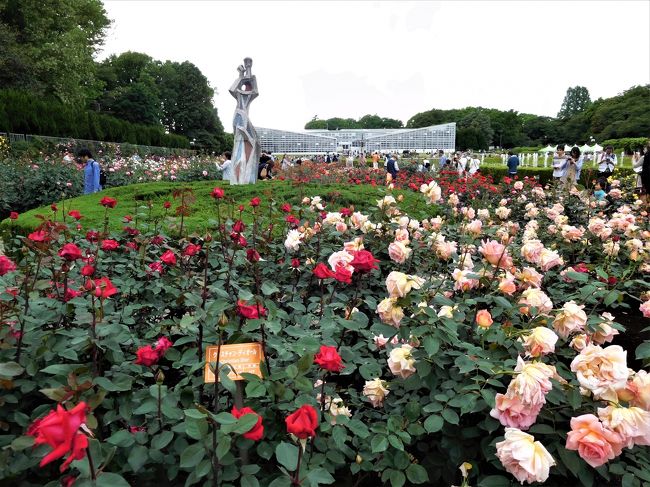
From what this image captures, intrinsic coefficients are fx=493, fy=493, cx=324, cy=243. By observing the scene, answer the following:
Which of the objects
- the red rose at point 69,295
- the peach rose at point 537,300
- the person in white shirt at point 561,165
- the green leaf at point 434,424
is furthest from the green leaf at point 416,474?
the person in white shirt at point 561,165

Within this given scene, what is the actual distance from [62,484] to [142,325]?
124 centimetres

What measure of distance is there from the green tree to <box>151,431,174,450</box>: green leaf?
23.2 m

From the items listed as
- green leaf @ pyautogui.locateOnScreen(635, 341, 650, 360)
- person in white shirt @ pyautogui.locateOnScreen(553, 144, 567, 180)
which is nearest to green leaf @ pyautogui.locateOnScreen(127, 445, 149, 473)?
green leaf @ pyautogui.locateOnScreen(635, 341, 650, 360)

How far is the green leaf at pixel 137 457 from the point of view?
112cm

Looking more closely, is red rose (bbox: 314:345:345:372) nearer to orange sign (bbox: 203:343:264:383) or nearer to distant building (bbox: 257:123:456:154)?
orange sign (bbox: 203:343:264:383)

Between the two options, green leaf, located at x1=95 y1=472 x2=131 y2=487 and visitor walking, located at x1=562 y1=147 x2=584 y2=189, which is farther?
visitor walking, located at x1=562 y1=147 x2=584 y2=189

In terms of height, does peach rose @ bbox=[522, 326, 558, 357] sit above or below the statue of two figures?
below

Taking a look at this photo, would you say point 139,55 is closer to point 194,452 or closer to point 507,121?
point 194,452

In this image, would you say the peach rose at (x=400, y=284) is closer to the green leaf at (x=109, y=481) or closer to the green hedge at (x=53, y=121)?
the green leaf at (x=109, y=481)

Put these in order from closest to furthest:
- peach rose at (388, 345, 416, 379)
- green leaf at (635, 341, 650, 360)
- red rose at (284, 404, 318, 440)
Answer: red rose at (284, 404, 318, 440)
green leaf at (635, 341, 650, 360)
peach rose at (388, 345, 416, 379)

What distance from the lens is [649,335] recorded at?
2.92m

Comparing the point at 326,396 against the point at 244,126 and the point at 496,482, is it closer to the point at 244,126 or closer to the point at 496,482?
the point at 496,482

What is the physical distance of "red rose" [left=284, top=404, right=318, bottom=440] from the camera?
0.86 meters

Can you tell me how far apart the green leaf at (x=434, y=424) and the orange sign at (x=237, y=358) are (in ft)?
1.46
